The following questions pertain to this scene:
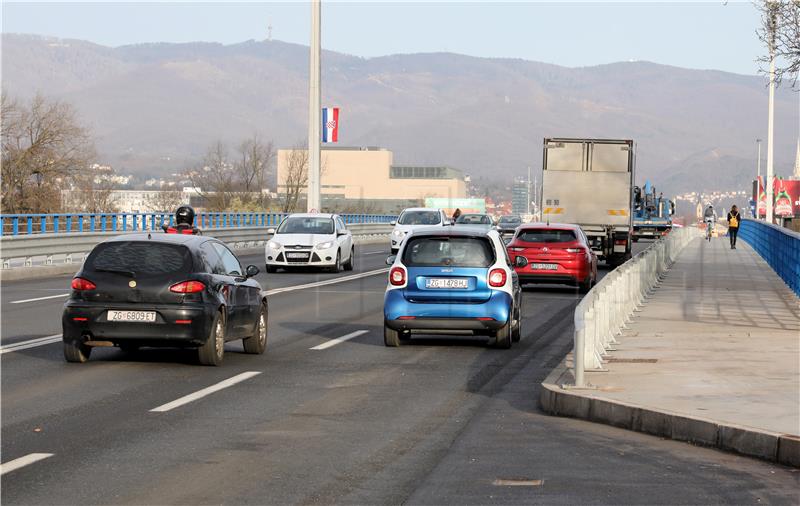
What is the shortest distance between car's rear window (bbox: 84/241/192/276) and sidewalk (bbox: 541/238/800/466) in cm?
429

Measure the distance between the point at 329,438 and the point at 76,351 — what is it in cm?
552

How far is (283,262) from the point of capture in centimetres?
3469

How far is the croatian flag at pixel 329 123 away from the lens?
5028cm

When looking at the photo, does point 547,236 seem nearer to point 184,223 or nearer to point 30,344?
point 184,223

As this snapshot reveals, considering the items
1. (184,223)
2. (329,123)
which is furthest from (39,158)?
(184,223)

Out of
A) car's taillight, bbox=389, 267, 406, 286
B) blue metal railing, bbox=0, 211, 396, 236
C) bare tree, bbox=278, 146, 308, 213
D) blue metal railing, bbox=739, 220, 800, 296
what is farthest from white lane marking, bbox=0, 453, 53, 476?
bare tree, bbox=278, 146, 308, 213

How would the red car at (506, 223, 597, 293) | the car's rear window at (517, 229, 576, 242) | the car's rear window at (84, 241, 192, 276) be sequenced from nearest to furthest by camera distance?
the car's rear window at (84, 241, 192, 276), the red car at (506, 223, 597, 293), the car's rear window at (517, 229, 576, 242)

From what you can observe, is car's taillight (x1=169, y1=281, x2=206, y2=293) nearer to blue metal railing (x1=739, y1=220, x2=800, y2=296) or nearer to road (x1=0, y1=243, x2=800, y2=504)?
road (x1=0, y1=243, x2=800, y2=504)

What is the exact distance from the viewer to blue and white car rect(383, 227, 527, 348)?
16.6 m

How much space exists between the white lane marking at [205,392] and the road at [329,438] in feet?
0.23

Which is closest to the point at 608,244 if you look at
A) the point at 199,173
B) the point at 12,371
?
the point at 12,371

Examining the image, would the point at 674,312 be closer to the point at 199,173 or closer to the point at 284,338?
the point at 284,338

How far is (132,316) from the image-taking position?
13.9m

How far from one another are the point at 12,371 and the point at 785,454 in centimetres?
822
